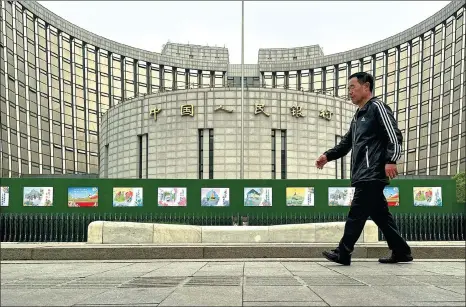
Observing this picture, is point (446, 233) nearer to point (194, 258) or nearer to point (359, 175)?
point (194, 258)

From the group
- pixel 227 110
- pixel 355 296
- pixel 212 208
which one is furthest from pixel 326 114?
pixel 355 296

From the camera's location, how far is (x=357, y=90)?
586cm

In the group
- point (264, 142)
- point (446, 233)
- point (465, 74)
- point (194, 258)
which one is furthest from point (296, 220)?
point (465, 74)

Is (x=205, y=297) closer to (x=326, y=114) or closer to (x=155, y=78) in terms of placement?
(x=326, y=114)

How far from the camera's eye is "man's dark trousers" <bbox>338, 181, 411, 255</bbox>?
5.59 m

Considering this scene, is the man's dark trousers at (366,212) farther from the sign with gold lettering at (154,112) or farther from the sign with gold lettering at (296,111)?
the sign with gold lettering at (154,112)

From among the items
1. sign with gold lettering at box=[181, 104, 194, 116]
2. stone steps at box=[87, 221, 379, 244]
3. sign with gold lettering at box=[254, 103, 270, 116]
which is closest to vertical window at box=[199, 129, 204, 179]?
sign with gold lettering at box=[181, 104, 194, 116]

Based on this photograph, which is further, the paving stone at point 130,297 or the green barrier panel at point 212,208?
the green barrier panel at point 212,208

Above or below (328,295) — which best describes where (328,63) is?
above

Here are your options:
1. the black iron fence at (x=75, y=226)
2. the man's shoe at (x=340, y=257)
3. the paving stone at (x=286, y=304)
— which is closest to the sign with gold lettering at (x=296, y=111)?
the black iron fence at (x=75, y=226)

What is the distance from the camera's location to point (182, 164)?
3925 centimetres

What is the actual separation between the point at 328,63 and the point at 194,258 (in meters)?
71.6

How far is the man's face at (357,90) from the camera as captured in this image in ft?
19.2

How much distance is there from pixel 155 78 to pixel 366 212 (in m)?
74.6
